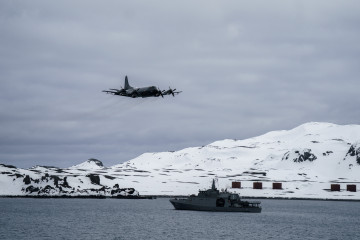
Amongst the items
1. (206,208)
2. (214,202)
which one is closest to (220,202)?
(214,202)

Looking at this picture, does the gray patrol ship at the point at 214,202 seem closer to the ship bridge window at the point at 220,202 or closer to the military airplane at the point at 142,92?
the ship bridge window at the point at 220,202

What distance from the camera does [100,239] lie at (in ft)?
319

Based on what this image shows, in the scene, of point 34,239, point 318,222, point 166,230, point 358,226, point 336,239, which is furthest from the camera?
point 318,222

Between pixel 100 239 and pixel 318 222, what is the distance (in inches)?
2662

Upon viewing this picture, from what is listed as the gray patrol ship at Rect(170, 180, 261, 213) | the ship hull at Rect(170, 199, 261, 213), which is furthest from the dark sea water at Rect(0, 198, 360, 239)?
the ship hull at Rect(170, 199, 261, 213)

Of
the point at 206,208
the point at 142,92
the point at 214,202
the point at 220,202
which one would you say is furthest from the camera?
the point at 206,208

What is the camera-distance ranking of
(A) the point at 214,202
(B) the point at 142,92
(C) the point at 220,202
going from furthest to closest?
(C) the point at 220,202
(A) the point at 214,202
(B) the point at 142,92

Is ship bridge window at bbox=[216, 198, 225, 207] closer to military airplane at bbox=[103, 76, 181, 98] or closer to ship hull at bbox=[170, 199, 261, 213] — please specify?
ship hull at bbox=[170, 199, 261, 213]

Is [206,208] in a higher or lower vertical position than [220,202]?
lower

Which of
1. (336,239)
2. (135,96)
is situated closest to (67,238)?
(135,96)

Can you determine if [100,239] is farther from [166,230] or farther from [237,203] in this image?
[237,203]

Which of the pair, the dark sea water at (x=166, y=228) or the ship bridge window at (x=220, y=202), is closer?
the dark sea water at (x=166, y=228)

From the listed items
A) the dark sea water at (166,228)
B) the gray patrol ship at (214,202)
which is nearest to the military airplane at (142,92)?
the dark sea water at (166,228)

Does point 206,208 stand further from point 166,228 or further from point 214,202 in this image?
point 166,228
